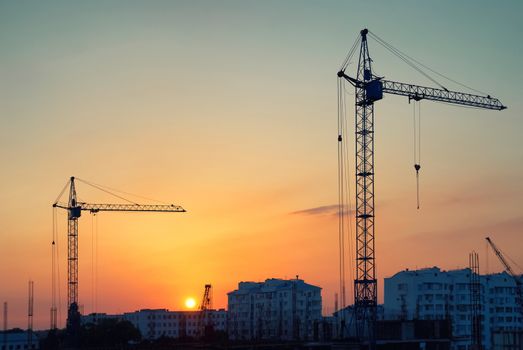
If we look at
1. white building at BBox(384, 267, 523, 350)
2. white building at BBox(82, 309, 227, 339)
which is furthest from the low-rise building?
white building at BBox(384, 267, 523, 350)

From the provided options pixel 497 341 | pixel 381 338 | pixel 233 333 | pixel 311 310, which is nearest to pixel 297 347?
pixel 381 338

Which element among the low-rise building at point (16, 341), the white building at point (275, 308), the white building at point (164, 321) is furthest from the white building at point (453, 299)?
the white building at point (164, 321)

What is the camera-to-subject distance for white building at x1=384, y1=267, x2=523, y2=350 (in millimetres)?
Answer: 121000

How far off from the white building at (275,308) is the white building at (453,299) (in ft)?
79.9

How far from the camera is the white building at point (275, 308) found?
5890 inches

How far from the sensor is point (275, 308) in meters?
155

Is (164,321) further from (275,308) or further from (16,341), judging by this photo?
(16,341)

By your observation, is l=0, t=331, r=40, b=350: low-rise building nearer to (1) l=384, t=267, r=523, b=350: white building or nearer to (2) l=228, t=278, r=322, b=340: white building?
(2) l=228, t=278, r=322, b=340: white building

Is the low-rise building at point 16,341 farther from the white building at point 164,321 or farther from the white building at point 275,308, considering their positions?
the white building at point 164,321

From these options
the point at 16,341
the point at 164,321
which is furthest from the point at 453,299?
the point at 164,321

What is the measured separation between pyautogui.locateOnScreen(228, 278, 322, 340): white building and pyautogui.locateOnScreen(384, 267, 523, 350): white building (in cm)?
2436

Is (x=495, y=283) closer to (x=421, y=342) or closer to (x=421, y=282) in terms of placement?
(x=421, y=282)

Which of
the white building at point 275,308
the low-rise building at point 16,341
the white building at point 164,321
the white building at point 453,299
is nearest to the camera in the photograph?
the white building at point 453,299

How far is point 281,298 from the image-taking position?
505ft
